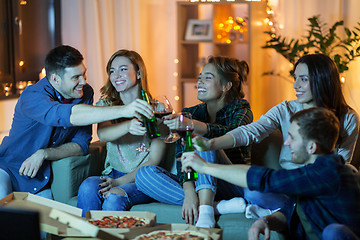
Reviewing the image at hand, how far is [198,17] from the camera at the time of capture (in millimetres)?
5492

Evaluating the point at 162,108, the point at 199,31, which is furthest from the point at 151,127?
the point at 199,31

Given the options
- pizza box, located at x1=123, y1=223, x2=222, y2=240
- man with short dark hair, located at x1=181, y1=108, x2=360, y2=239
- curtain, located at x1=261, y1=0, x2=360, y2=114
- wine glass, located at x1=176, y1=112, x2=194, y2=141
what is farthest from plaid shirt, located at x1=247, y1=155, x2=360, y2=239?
curtain, located at x1=261, y1=0, x2=360, y2=114

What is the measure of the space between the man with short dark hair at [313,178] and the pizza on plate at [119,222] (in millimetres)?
292

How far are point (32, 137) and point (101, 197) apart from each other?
1.73ft

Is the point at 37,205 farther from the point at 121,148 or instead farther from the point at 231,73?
the point at 231,73

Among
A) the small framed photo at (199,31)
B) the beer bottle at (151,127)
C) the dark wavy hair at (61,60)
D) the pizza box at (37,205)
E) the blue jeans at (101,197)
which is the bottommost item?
the blue jeans at (101,197)

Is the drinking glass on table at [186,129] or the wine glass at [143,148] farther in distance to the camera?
the wine glass at [143,148]

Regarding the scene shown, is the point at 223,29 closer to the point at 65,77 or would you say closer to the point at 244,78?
the point at 244,78

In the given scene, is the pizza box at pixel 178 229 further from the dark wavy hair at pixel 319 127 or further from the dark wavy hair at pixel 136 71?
the dark wavy hair at pixel 136 71

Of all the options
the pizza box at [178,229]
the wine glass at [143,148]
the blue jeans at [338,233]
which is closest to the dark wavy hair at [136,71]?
the wine glass at [143,148]

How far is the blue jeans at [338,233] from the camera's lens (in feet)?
5.87

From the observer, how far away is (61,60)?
8.94 ft

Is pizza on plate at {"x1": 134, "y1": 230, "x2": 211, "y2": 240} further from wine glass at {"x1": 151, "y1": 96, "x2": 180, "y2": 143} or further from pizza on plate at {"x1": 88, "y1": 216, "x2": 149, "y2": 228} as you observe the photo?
wine glass at {"x1": 151, "y1": 96, "x2": 180, "y2": 143}

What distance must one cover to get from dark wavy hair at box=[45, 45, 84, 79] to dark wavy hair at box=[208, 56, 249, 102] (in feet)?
2.55
